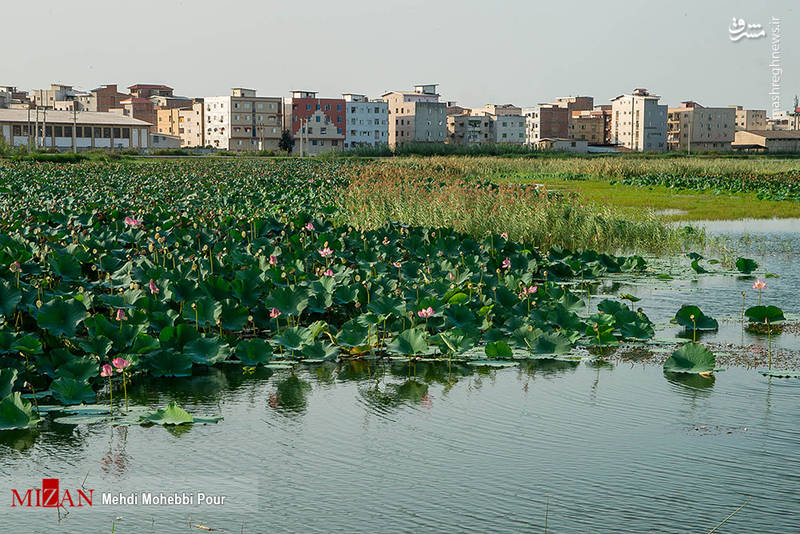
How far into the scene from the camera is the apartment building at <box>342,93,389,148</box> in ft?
361

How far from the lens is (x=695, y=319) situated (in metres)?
7.88

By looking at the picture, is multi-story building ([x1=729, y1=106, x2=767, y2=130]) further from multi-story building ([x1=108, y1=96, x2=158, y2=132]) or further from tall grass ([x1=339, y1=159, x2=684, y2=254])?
tall grass ([x1=339, y1=159, x2=684, y2=254])

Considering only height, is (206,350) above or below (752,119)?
below

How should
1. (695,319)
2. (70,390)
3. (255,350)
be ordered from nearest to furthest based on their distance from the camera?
1. (70,390)
2. (255,350)
3. (695,319)

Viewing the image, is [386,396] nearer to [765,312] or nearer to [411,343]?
[411,343]

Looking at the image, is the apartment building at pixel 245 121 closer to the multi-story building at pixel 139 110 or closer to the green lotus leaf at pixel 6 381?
the multi-story building at pixel 139 110

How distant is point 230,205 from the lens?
59.9 ft

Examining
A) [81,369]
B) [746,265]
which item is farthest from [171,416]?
[746,265]

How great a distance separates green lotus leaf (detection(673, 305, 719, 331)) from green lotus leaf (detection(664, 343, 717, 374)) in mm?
1194

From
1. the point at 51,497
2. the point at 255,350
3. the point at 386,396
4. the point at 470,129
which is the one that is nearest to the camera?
the point at 51,497

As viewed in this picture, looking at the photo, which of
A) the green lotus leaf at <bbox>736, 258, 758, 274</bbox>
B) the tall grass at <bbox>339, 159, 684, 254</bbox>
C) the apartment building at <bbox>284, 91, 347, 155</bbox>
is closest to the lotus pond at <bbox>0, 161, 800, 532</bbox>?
the green lotus leaf at <bbox>736, 258, 758, 274</bbox>

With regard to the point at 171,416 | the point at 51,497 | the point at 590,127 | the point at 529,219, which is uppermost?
the point at 590,127

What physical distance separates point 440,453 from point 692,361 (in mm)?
2476

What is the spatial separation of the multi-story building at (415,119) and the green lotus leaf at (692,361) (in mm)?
105095
